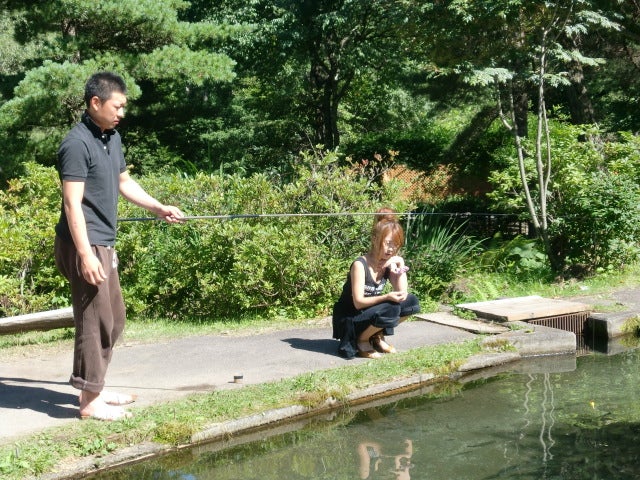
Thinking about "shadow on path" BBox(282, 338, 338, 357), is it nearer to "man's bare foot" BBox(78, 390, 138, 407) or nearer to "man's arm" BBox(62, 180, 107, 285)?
"man's bare foot" BBox(78, 390, 138, 407)

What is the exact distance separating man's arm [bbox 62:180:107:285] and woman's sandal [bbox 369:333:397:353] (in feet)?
8.83

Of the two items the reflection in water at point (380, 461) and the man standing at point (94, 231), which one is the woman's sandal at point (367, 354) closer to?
the reflection in water at point (380, 461)

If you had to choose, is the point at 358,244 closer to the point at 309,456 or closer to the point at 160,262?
the point at 160,262

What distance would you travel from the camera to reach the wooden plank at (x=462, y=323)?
7.24m

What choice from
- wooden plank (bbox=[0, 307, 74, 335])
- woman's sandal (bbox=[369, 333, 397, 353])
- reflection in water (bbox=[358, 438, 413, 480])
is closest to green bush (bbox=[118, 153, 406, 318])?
woman's sandal (bbox=[369, 333, 397, 353])

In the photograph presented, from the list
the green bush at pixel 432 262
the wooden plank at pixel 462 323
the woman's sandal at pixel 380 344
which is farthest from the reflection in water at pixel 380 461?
the green bush at pixel 432 262

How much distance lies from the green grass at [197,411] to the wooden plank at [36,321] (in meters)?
1.59

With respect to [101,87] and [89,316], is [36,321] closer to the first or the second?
[89,316]

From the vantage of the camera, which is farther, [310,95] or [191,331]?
[310,95]

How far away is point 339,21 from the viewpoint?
19125 mm

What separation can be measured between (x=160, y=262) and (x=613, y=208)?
17.1 feet

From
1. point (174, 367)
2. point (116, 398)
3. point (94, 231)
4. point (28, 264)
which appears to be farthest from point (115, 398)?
point (28, 264)

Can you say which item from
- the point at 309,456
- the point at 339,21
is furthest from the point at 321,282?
the point at 339,21

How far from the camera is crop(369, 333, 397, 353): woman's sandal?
647cm
